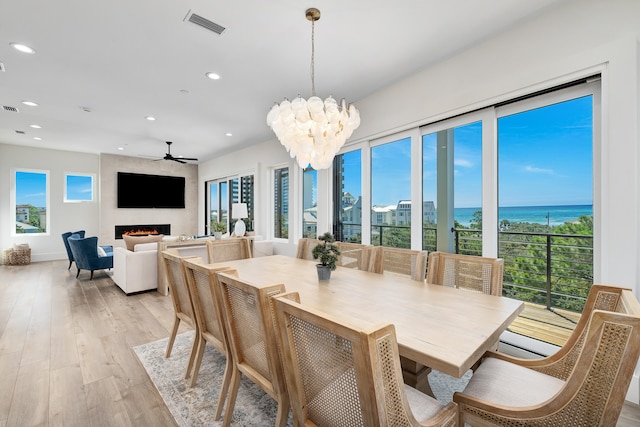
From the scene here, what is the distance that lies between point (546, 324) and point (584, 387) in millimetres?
2569

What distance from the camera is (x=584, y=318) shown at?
1.36 meters

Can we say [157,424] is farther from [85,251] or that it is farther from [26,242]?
[26,242]

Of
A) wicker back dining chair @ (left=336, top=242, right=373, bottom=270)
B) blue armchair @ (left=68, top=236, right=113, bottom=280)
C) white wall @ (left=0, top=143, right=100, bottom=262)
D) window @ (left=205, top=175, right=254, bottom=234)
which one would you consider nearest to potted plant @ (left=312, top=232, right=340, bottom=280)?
wicker back dining chair @ (left=336, top=242, right=373, bottom=270)

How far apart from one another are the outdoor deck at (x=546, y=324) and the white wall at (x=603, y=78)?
0.76 metres

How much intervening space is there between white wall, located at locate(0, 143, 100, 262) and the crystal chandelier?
7.69m

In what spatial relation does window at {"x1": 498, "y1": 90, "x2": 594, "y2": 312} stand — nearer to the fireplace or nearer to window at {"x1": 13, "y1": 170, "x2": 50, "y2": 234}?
the fireplace

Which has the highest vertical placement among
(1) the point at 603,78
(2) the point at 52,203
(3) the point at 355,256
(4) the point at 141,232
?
(1) the point at 603,78

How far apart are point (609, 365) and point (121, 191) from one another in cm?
932

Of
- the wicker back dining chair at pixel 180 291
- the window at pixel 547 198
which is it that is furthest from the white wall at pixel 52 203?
the window at pixel 547 198

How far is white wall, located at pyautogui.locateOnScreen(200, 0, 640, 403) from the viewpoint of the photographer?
1.87 metres

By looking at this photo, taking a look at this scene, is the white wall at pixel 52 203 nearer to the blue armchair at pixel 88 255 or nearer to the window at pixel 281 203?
the blue armchair at pixel 88 255

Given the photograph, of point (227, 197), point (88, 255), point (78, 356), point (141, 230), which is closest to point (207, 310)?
point (78, 356)

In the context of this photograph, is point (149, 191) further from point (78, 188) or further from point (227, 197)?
point (227, 197)

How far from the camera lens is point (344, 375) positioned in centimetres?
88
